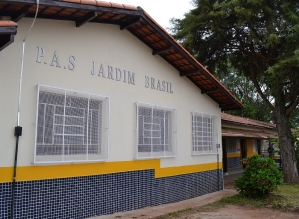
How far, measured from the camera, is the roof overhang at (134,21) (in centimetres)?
568

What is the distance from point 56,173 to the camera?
6.28 metres

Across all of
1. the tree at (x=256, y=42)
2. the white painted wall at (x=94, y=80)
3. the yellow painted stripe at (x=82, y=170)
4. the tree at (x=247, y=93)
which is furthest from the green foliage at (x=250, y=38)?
the tree at (x=247, y=93)

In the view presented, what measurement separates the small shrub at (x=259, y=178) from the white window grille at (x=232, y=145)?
8759 millimetres

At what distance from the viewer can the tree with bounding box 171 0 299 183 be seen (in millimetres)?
10875

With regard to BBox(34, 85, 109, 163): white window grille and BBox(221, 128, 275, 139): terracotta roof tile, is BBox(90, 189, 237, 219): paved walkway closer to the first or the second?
BBox(34, 85, 109, 163): white window grille

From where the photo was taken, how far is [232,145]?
62.4ft

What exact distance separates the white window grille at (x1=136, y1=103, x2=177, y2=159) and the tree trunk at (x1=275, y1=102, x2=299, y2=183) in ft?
20.4

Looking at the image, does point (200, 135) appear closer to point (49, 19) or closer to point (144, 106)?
point (144, 106)

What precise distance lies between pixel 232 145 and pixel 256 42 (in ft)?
28.9

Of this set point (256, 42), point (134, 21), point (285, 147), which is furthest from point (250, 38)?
point (134, 21)

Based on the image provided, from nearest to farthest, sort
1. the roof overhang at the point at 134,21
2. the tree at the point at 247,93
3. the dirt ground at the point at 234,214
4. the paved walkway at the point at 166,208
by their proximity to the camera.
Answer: the roof overhang at the point at 134,21 < the paved walkway at the point at 166,208 < the dirt ground at the point at 234,214 < the tree at the point at 247,93

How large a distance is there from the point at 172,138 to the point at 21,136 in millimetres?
4678

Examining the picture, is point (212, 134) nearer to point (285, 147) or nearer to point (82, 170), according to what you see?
point (285, 147)

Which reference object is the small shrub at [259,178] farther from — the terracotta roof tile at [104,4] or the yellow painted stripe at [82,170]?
the terracotta roof tile at [104,4]
